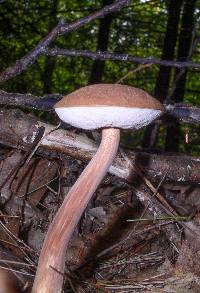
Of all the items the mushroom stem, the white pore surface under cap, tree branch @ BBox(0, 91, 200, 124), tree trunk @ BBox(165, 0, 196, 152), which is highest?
the white pore surface under cap

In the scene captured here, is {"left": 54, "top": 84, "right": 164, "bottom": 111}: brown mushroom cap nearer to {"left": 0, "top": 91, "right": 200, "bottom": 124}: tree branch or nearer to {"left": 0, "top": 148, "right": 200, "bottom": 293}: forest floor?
{"left": 0, "top": 91, "right": 200, "bottom": 124}: tree branch

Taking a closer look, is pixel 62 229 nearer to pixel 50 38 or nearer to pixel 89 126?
pixel 89 126

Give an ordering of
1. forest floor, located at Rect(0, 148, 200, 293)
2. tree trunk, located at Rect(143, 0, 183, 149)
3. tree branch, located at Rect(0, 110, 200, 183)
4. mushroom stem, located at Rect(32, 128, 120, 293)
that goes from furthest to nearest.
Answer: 1. tree trunk, located at Rect(143, 0, 183, 149)
2. tree branch, located at Rect(0, 110, 200, 183)
3. forest floor, located at Rect(0, 148, 200, 293)
4. mushroom stem, located at Rect(32, 128, 120, 293)

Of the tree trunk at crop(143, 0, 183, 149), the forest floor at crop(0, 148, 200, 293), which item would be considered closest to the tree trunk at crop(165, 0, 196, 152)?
the tree trunk at crop(143, 0, 183, 149)

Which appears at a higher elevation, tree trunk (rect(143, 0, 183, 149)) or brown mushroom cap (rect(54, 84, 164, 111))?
brown mushroom cap (rect(54, 84, 164, 111))

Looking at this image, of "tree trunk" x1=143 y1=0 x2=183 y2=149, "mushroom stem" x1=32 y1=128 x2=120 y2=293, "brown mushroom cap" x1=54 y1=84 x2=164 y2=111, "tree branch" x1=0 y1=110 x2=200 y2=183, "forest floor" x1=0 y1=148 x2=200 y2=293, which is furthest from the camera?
"tree trunk" x1=143 y1=0 x2=183 y2=149

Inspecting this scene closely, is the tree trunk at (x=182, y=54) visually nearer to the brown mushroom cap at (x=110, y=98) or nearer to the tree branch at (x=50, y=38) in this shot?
the tree branch at (x=50, y=38)

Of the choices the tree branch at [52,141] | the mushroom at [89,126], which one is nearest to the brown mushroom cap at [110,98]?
the mushroom at [89,126]
